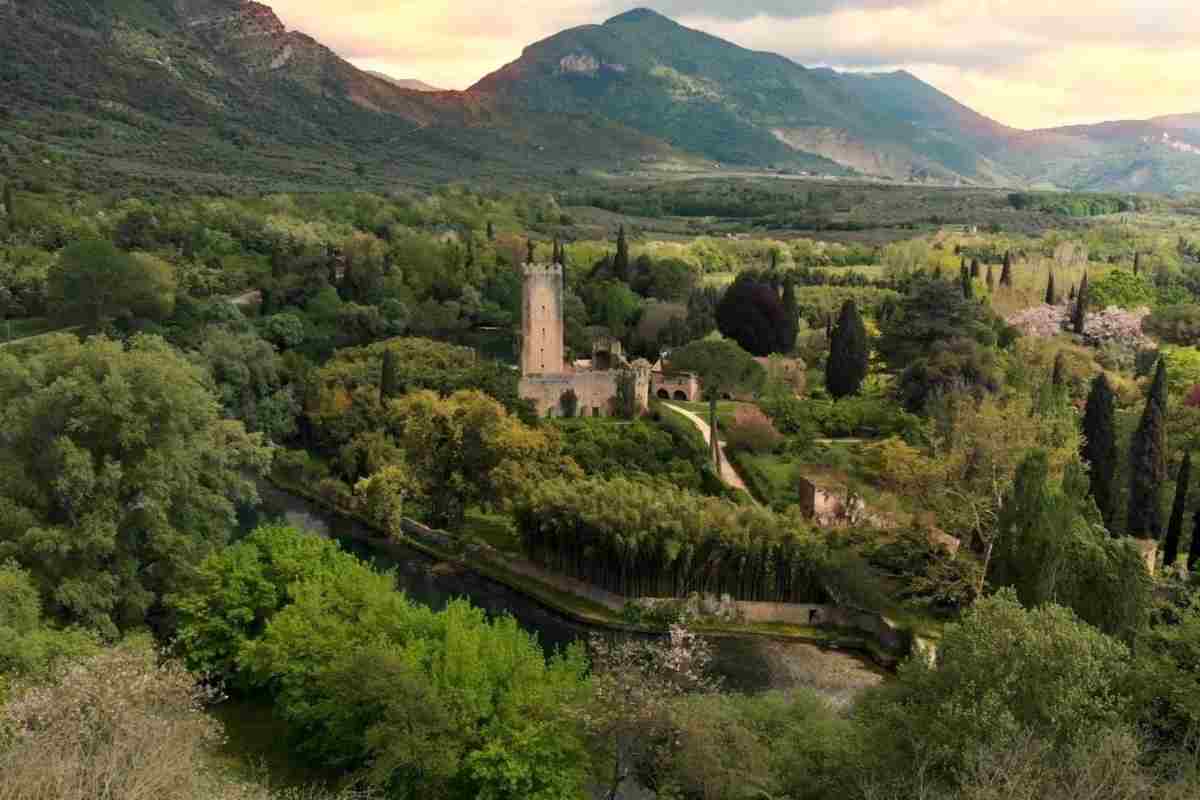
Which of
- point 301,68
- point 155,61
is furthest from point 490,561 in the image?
point 301,68

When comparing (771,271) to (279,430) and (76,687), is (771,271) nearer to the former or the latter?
(279,430)

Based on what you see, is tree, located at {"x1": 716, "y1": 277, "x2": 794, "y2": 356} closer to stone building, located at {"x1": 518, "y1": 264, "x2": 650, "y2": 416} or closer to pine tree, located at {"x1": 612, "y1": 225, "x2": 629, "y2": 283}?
stone building, located at {"x1": 518, "y1": 264, "x2": 650, "y2": 416}

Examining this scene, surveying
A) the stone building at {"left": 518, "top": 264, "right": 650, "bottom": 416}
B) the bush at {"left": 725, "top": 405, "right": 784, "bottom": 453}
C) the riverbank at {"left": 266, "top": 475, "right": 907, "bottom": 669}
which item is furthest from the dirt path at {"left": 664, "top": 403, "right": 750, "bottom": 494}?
the riverbank at {"left": 266, "top": 475, "right": 907, "bottom": 669}

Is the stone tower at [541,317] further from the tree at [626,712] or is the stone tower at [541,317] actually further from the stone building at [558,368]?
the tree at [626,712]

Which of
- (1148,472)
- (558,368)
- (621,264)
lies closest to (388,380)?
(558,368)

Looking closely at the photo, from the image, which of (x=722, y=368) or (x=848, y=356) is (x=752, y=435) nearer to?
(x=722, y=368)

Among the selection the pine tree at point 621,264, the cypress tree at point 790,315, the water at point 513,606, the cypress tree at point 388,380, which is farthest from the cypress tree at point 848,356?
the pine tree at point 621,264

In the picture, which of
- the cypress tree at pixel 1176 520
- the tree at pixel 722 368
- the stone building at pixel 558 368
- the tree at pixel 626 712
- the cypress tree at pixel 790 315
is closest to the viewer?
the tree at pixel 626 712
